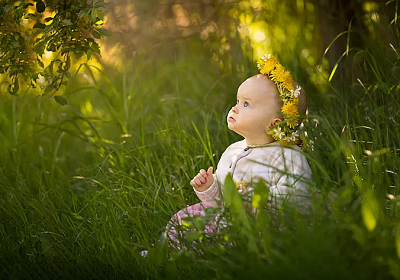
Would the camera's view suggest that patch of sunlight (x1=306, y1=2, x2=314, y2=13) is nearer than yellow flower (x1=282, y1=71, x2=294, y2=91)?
No

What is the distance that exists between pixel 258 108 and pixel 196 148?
3.79ft

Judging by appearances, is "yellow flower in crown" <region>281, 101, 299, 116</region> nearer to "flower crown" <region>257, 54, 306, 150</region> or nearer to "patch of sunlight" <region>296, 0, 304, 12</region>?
"flower crown" <region>257, 54, 306, 150</region>

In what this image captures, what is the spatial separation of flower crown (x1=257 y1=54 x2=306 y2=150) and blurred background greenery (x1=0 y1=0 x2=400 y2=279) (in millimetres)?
141

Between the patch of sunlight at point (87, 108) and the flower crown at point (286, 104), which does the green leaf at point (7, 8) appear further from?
the patch of sunlight at point (87, 108)

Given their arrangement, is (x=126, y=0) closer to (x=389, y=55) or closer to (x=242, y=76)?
(x=242, y=76)

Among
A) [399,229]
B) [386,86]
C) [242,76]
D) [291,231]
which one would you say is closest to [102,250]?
[291,231]

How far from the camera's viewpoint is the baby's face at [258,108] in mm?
2730

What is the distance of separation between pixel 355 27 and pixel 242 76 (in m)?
0.90

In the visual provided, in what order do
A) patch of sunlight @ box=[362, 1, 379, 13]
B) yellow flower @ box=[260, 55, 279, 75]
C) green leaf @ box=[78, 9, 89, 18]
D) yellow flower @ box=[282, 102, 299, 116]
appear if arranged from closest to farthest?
yellow flower @ box=[282, 102, 299, 116] → yellow flower @ box=[260, 55, 279, 75] → green leaf @ box=[78, 9, 89, 18] → patch of sunlight @ box=[362, 1, 379, 13]

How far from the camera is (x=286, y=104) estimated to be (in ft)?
8.83

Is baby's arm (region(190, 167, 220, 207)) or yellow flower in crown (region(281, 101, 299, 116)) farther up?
yellow flower in crown (region(281, 101, 299, 116))

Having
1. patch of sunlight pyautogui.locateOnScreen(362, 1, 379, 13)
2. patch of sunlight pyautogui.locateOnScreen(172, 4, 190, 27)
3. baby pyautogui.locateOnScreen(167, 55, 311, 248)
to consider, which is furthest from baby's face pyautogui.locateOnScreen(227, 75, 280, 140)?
patch of sunlight pyautogui.locateOnScreen(172, 4, 190, 27)

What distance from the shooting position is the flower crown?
8.82 ft

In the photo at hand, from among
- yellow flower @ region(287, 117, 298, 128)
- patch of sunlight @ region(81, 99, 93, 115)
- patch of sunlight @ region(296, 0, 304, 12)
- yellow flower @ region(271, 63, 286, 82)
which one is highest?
patch of sunlight @ region(296, 0, 304, 12)
